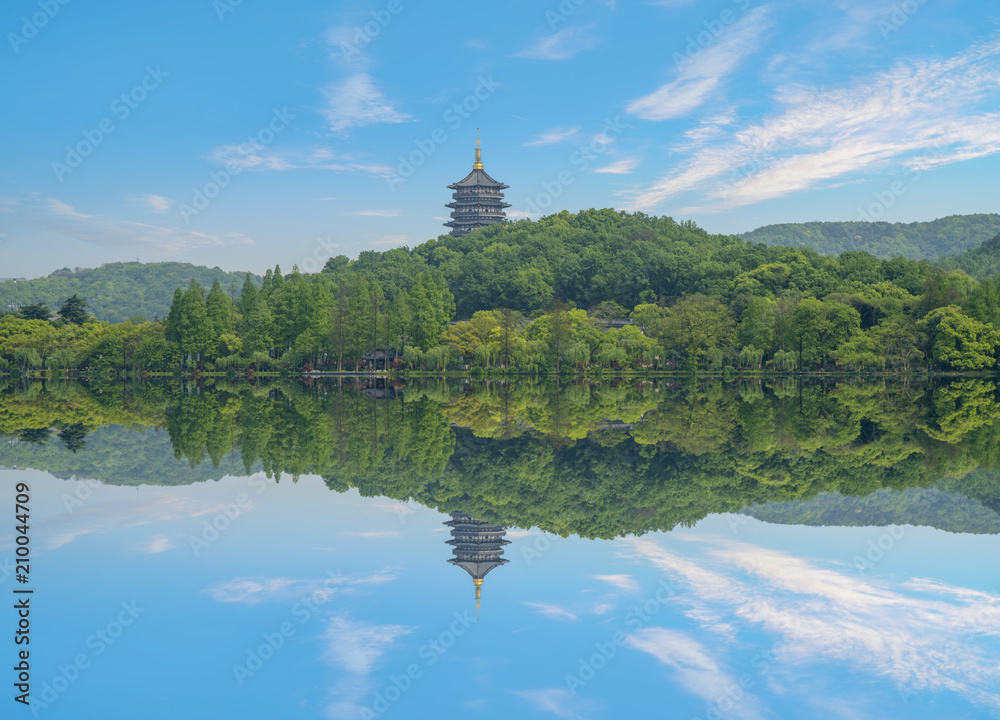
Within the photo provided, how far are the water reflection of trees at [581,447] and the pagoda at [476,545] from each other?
25 centimetres

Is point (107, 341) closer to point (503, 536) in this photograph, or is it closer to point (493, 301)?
point (493, 301)

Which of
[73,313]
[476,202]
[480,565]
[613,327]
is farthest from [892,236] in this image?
[480,565]

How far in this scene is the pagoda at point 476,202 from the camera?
94812mm

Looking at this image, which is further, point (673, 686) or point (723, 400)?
point (723, 400)

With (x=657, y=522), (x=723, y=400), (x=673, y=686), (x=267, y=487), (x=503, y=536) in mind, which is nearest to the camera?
(x=673, y=686)

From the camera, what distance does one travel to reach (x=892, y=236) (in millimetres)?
151000

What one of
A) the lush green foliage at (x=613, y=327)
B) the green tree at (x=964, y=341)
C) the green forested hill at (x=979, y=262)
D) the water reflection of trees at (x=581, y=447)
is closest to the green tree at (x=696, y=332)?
the lush green foliage at (x=613, y=327)

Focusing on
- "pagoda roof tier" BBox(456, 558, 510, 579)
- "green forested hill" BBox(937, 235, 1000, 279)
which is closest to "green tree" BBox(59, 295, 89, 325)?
"pagoda roof tier" BBox(456, 558, 510, 579)

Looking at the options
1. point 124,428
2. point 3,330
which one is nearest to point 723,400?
point 124,428

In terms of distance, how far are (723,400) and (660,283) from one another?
4868cm

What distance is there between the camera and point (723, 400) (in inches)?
1129

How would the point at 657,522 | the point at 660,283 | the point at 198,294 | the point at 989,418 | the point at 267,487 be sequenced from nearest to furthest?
the point at 657,522 < the point at 267,487 < the point at 989,418 < the point at 198,294 < the point at 660,283

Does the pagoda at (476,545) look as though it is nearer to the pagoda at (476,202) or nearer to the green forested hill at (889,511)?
the green forested hill at (889,511)

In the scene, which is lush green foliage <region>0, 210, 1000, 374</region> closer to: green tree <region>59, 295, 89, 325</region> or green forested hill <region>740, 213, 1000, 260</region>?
green tree <region>59, 295, 89, 325</region>
